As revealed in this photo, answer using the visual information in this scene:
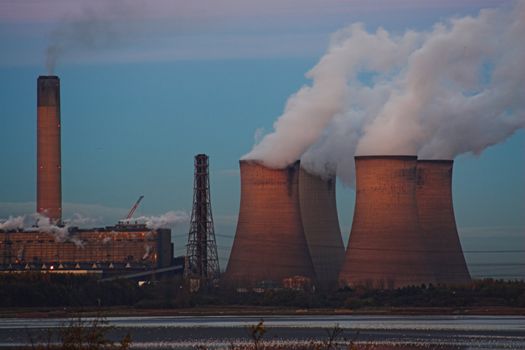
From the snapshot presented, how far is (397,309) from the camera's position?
41250 millimetres

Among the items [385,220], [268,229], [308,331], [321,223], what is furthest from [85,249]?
[308,331]

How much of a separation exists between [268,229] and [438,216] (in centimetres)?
577

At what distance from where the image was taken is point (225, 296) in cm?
4500

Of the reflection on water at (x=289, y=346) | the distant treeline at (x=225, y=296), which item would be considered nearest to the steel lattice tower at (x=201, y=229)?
the distant treeline at (x=225, y=296)

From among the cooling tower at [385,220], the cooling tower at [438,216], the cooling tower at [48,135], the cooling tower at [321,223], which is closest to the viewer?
the cooling tower at [385,220]

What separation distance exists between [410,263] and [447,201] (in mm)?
3146

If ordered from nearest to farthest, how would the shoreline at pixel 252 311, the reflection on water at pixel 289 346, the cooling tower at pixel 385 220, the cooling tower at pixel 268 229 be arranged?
the reflection on water at pixel 289 346 < the cooling tower at pixel 385 220 < the shoreline at pixel 252 311 < the cooling tower at pixel 268 229

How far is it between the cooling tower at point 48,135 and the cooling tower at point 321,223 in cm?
1145

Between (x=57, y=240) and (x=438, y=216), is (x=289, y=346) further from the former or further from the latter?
(x=57, y=240)

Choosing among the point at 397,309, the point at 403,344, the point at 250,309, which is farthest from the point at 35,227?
the point at 403,344

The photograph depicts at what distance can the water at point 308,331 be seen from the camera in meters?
24.5

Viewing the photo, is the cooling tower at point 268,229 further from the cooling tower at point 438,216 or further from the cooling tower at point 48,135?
the cooling tower at point 48,135

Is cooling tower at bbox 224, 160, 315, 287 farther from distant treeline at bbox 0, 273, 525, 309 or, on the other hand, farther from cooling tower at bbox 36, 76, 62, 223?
cooling tower at bbox 36, 76, 62, 223

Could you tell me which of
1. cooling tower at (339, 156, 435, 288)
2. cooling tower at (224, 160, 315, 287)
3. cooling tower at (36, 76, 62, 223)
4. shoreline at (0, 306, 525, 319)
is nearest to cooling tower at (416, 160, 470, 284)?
cooling tower at (339, 156, 435, 288)
